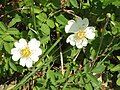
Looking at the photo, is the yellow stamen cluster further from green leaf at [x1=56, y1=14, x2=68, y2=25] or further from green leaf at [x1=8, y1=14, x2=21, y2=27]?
green leaf at [x1=8, y1=14, x2=21, y2=27]

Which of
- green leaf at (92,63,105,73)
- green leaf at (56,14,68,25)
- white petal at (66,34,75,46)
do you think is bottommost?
green leaf at (92,63,105,73)

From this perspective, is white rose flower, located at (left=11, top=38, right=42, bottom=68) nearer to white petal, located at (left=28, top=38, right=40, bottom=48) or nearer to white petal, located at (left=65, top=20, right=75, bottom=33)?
white petal, located at (left=28, top=38, right=40, bottom=48)

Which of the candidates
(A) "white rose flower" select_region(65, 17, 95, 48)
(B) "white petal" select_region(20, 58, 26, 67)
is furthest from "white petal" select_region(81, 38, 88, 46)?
(B) "white petal" select_region(20, 58, 26, 67)

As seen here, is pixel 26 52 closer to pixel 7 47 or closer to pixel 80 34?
pixel 7 47

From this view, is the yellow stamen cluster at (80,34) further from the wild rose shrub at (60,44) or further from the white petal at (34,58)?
the white petal at (34,58)

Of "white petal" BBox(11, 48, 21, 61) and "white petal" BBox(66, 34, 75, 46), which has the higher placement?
"white petal" BBox(11, 48, 21, 61)

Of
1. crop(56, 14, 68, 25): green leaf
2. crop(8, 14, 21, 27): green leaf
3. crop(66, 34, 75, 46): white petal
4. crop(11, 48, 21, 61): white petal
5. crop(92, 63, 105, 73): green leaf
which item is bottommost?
crop(92, 63, 105, 73): green leaf

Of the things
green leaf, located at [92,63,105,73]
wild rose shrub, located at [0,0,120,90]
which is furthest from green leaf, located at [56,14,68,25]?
green leaf, located at [92,63,105,73]
